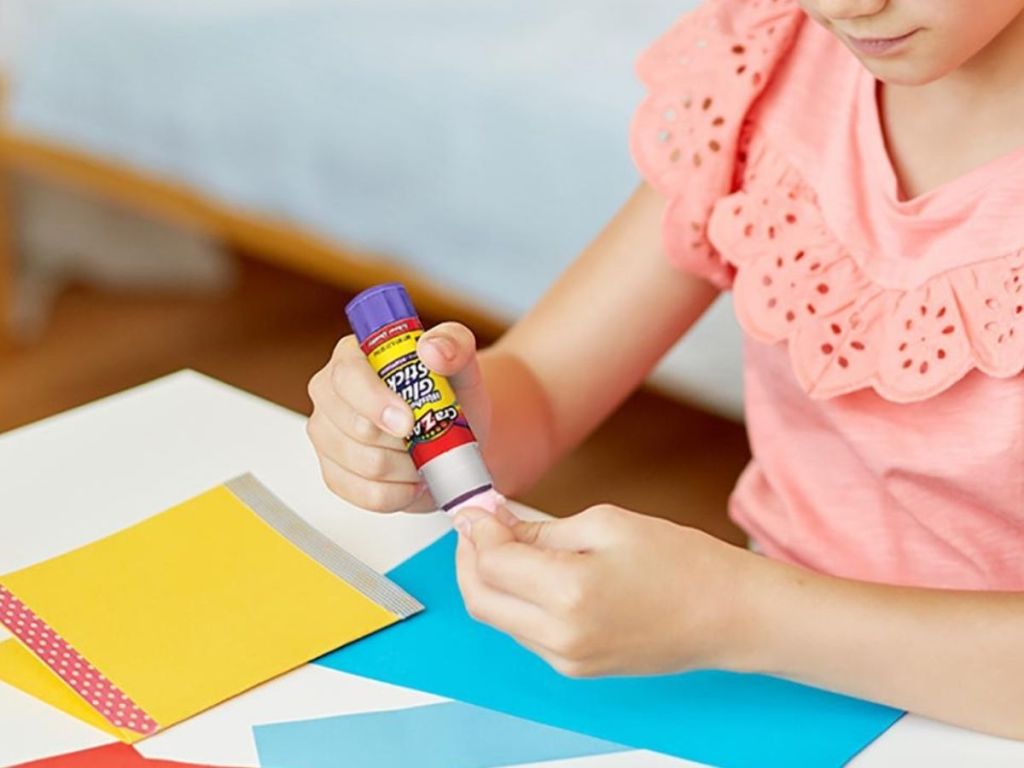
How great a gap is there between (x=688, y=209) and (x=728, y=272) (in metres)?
0.05

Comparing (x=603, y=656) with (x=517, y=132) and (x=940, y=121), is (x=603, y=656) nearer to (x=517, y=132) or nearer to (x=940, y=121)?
(x=940, y=121)

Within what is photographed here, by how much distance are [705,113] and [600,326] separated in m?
0.13

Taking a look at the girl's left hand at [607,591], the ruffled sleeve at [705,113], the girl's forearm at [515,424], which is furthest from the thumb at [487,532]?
the ruffled sleeve at [705,113]

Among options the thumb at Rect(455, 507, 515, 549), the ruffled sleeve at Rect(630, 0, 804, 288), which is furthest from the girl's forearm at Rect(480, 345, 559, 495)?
the thumb at Rect(455, 507, 515, 549)

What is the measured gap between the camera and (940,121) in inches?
34.0

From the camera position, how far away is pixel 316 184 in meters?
2.06

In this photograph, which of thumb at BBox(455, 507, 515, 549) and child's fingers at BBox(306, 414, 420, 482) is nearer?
thumb at BBox(455, 507, 515, 549)

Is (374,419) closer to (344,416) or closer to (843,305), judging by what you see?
(344,416)

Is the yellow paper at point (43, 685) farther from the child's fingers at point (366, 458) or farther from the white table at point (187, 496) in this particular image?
the child's fingers at point (366, 458)

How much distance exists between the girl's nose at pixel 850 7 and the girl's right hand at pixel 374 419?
210mm

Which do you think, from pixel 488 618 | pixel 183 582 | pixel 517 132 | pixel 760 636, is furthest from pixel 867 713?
pixel 517 132

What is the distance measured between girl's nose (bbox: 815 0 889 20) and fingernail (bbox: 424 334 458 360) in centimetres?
22

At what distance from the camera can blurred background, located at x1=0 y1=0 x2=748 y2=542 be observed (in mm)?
1849

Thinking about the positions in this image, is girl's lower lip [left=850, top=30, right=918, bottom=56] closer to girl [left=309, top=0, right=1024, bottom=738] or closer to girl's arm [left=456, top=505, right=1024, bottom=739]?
girl [left=309, top=0, right=1024, bottom=738]
